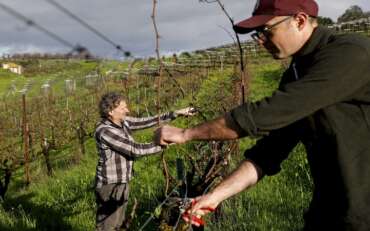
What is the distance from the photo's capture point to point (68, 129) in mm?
18406

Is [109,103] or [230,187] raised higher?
[109,103]

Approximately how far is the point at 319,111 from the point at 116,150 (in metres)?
3.36

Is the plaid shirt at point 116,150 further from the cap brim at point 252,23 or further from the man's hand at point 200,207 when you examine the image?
the cap brim at point 252,23

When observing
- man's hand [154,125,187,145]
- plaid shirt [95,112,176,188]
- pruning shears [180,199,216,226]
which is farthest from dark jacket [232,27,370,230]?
plaid shirt [95,112,176,188]

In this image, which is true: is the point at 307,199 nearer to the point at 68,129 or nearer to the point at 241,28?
the point at 241,28

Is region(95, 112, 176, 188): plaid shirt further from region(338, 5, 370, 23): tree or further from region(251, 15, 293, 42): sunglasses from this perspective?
region(338, 5, 370, 23): tree

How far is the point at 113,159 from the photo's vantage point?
5.39 meters

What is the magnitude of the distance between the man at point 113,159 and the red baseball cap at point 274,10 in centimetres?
298

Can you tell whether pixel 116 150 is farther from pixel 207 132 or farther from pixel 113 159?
pixel 207 132

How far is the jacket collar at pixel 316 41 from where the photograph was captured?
2199mm

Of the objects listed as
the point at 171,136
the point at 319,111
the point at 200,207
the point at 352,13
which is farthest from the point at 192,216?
the point at 352,13

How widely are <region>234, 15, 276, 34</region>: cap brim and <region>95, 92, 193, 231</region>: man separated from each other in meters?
2.97

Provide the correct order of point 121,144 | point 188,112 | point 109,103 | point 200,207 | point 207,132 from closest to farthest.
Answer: point 207,132, point 200,207, point 188,112, point 121,144, point 109,103

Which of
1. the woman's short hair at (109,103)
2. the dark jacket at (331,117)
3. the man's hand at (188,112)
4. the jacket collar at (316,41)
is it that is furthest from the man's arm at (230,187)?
the woman's short hair at (109,103)
